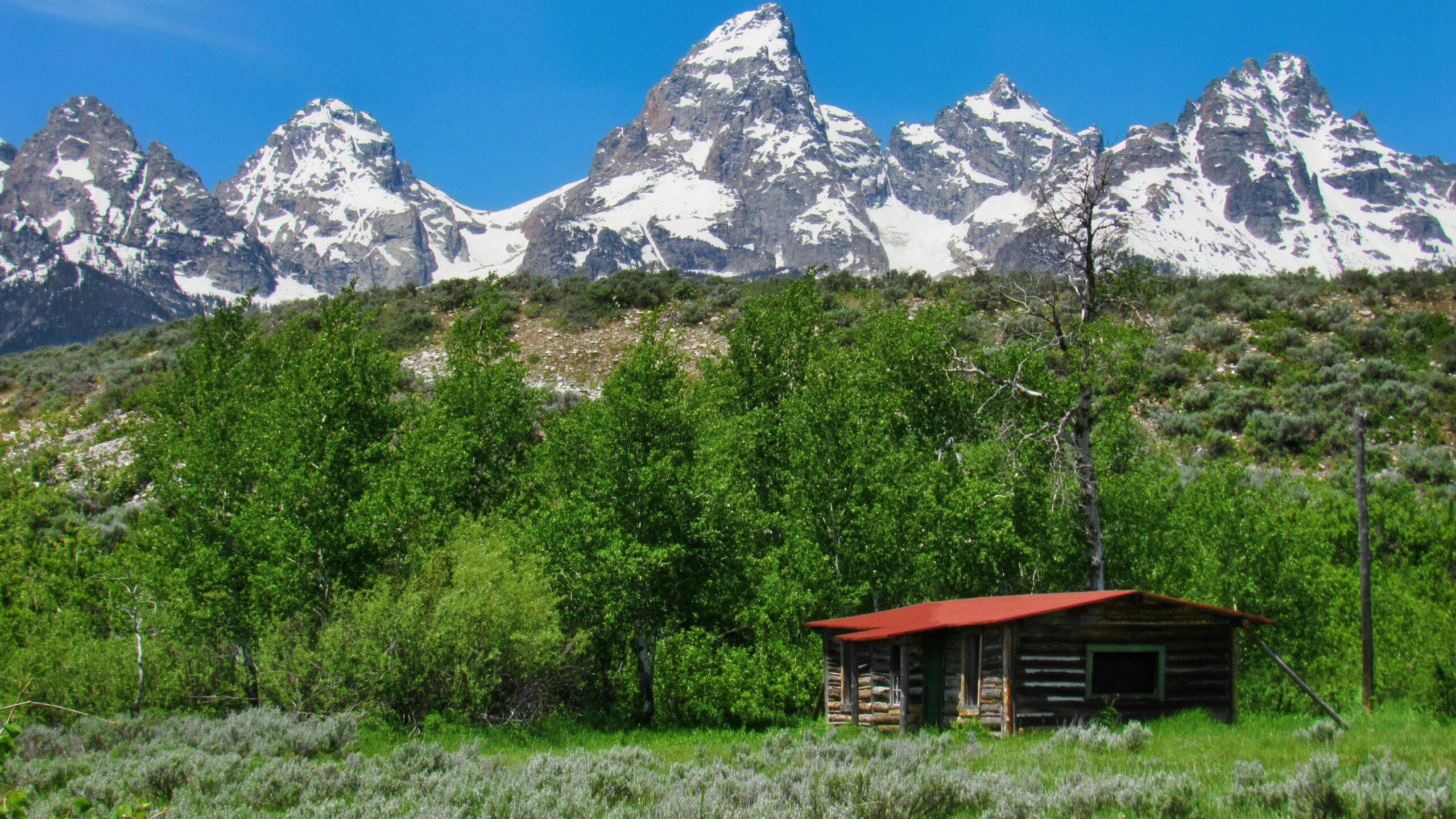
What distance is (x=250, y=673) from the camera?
21.6m

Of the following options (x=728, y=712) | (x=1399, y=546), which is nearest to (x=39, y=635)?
(x=728, y=712)

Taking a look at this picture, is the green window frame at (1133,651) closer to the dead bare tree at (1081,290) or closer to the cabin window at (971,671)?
the cabin window at (971,671)

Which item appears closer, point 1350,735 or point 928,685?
point 1350,735

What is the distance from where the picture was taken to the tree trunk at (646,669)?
70.6ft

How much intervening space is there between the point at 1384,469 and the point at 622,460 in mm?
28525

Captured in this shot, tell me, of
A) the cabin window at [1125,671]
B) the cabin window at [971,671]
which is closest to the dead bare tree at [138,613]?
the cabin window at [971,671]

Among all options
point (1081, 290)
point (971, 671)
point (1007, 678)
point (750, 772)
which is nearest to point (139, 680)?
point (750, 772)

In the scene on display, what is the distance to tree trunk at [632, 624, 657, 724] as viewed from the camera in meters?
21.5

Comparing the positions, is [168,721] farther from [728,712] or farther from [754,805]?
[754,805]

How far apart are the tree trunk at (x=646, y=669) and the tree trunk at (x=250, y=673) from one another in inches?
337

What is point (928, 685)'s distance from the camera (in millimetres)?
19078

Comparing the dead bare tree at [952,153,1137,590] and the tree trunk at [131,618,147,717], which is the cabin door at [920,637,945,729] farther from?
the tree trunk at [131,618,147,717]

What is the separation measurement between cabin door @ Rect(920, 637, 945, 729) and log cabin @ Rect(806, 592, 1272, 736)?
0.08 feet

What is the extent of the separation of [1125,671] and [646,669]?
1021 cm
